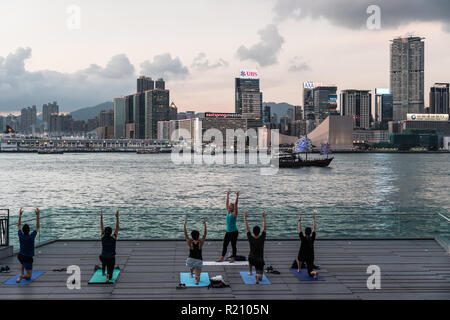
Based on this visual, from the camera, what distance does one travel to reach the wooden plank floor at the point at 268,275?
29.6 ft

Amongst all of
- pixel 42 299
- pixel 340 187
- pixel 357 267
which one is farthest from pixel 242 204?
pixel 42 299

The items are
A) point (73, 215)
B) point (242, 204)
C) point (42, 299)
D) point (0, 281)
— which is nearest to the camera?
point (42, 299)

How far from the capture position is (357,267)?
11.2 m

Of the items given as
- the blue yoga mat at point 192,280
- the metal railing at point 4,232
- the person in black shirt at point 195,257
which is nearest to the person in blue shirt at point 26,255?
the metal railing at point 4,232

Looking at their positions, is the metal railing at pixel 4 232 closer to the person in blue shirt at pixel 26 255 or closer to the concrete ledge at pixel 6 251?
the concrete ledge at pixel 6 251

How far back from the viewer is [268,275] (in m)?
10.5

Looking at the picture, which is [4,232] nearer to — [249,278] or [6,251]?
[6,251]

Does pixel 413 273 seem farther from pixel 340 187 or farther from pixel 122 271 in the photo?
pixel 340 187

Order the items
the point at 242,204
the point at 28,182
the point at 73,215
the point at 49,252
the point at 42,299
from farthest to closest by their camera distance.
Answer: the point at 28,182
the point at 242,204
the point at 73,215
the point at 49,252
the point at 42,299

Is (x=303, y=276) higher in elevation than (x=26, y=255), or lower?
lower

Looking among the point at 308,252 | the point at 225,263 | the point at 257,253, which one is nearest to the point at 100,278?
the point at 225,263

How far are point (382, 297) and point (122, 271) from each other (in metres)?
6.00

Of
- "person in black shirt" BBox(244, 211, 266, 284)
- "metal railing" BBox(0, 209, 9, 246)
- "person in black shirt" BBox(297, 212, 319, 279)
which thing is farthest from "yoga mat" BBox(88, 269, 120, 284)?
"person in black shirt" BBox(297, 212, 319, 279)

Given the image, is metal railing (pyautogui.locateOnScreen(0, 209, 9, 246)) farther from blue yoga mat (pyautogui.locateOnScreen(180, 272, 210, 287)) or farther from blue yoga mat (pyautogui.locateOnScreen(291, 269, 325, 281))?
blue yoga mat (pyautogui.locateOnScreen(291, 269, 325, 281))
